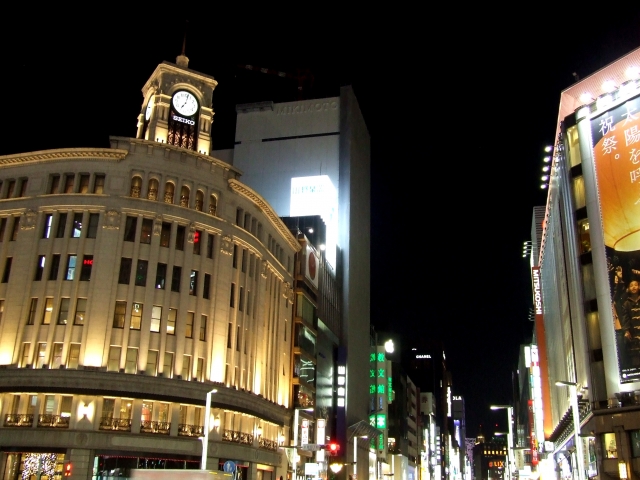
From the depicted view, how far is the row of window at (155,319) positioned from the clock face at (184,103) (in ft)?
90.2

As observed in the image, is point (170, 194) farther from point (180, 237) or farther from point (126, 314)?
point (126, 314)

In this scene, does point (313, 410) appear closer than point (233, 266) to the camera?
No

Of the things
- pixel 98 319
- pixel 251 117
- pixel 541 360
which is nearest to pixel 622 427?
pixel 98 319

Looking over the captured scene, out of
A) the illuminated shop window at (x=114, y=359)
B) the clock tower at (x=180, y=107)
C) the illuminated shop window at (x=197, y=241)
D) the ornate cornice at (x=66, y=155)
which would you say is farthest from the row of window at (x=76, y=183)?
the clock tower at (x=180, y=107)

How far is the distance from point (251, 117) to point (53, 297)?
225 ft

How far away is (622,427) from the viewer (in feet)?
148

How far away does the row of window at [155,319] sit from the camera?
4934cm

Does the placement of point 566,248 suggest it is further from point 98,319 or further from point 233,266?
point 98,319

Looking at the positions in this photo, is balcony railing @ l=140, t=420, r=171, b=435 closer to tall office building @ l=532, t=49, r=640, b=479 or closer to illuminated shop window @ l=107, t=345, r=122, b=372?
illuminated shop window @ l=107, t=345, r=122, b=372

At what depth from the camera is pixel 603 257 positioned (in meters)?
49.8

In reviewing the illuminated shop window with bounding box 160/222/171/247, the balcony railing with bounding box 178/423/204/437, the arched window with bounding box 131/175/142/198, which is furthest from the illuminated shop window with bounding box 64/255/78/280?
the balcony railing with bounding box 178/423/204/437

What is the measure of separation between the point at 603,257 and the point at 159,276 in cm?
3413

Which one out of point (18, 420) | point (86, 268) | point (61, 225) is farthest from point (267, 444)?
point (61, 225)

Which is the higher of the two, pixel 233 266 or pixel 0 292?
pixel 233 266
